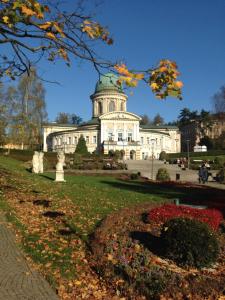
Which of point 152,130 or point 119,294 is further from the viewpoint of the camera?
point 152,130

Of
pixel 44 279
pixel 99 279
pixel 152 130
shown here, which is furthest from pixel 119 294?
pixel 152 130

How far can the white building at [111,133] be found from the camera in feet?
283

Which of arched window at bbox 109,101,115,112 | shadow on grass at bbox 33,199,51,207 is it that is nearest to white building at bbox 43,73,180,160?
arched window at bbox 109,101,115,112

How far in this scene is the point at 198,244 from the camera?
7.82m

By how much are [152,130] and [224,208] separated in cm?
8180

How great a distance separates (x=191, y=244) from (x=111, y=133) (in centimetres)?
8148

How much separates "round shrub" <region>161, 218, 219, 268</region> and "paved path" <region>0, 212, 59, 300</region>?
2699 mm

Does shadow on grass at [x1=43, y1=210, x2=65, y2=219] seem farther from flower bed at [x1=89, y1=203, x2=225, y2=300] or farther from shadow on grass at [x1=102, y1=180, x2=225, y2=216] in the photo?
shadow on grass at [x1=102, y1=180, x2=225, y2=216]

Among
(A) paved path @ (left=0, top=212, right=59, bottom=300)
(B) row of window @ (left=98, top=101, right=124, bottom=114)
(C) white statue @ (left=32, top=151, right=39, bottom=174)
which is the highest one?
(B) row of window @ (left=98, top=101, right=124, bottom=114)

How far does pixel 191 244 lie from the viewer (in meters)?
7.84

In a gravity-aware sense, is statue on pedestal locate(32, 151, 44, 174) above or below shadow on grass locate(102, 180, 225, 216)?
above

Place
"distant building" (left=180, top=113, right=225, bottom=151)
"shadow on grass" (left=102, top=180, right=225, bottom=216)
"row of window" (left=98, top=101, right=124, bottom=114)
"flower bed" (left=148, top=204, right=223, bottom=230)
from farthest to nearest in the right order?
"distant building" (left=180, top=113, right=225, bottom=151) → "row of window" (left=98, top=101, right=124, bottom=114) → "shadow on grass" (left=102, top=180, right=225, bottom=216) → "flower bed" (left=148, top=204, right=223, bottom=230)

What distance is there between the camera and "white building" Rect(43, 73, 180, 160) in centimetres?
8631

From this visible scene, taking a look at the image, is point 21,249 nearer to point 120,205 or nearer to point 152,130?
point 120,205
